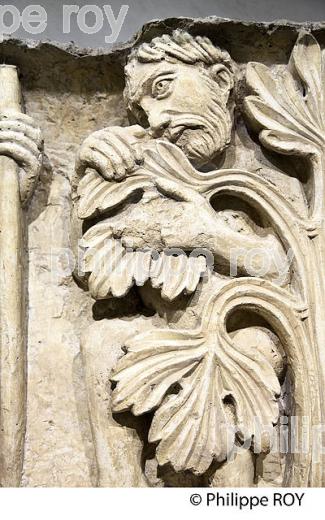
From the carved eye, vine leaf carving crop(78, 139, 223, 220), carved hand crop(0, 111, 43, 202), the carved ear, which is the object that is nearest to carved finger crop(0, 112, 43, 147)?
carved hand crop(0, 111, 43, 202)

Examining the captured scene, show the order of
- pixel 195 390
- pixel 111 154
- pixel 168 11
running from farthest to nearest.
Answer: pixel 168 11
pixel 111 154
pixel 195 390

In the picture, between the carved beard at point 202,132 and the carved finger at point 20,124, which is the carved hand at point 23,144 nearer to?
the carved finger at point 20,124

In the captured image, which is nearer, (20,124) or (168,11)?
(20,124)

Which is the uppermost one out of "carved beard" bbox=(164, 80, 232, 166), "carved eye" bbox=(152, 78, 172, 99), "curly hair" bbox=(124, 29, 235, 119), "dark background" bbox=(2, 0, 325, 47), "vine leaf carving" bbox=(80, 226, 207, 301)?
"dark background" bbox=(2, 0, 325, 47)

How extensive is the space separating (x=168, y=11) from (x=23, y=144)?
0.55 metres

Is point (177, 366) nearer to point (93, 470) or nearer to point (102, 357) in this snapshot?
point (102, 357)

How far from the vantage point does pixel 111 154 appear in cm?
126

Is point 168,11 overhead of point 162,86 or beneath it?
overhead

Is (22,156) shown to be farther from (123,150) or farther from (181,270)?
(181,270)

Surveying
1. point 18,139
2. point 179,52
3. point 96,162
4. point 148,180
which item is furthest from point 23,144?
point 179,52

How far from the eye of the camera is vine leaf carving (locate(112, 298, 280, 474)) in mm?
1131

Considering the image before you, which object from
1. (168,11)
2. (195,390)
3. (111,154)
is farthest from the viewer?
(168,11)

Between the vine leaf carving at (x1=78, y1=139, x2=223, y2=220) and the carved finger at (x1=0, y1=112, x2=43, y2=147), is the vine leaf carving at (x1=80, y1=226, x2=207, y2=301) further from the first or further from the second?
the carved finger at (x1=0, y1=112, x2=43, y2=147)

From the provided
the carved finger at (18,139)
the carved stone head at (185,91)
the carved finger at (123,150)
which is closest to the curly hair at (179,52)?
the carved stone head at (185,91)
